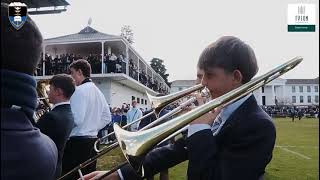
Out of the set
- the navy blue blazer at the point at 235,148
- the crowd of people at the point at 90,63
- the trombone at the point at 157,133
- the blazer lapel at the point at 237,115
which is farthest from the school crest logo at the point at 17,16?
the crowd of people at the point at 90,63

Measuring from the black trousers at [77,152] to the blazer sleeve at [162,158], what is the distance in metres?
2.47

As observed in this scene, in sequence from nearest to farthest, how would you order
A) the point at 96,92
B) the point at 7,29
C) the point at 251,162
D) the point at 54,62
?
the point at 7,29 < the point at 251,162 < the point at 96,92 < the point at 54,62

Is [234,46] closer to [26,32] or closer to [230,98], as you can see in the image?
[230,98]

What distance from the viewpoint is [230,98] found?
1977 millimetres

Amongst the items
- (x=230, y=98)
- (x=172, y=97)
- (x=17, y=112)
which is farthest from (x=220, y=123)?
(x=172, y=97)

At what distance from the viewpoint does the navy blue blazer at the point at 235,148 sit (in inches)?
69.6

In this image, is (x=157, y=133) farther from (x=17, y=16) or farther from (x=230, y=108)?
(x=17, y=16)

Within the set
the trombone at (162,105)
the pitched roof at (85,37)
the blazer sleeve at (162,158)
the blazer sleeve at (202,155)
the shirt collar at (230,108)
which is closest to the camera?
the blazer sleeve at (202,155)

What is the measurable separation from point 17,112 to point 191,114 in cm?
83

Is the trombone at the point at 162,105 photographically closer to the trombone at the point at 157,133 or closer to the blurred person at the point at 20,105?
the trombone at the point at 157,133

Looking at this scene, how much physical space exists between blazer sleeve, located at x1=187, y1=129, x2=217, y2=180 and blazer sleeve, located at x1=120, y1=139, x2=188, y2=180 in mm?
489

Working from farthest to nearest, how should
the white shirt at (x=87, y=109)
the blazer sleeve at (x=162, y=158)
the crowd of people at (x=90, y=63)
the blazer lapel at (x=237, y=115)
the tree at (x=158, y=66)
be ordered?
the tree at (x=158, y=66)
the crowd of people at (x=90, y=63)
the white shirt at (x=87, y=109)
the blazer sleeve at (x=162, y=158)
the blazer lapel at (x=237, y=115)

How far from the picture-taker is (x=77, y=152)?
15.7 feet

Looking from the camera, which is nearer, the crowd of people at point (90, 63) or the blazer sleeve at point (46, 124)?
the blazer sleeve at point (46, 124)
